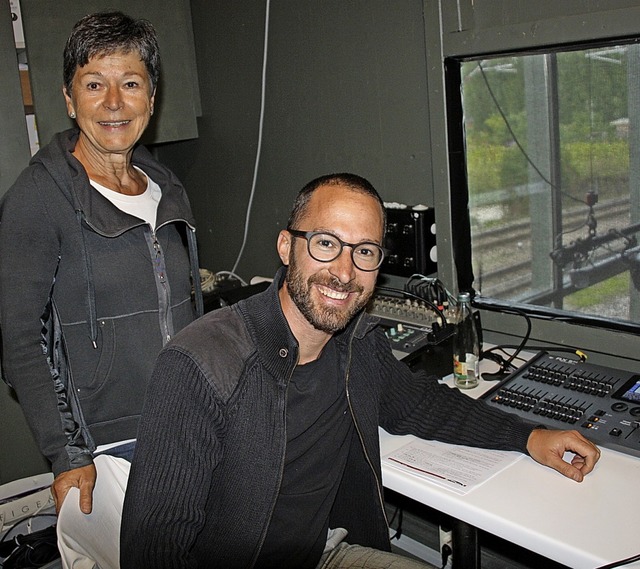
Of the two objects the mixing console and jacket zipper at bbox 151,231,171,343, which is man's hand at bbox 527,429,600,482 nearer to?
the mixing console

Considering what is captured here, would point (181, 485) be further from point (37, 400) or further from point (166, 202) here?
point (166, 202)

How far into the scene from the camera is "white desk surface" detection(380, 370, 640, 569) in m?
1.24

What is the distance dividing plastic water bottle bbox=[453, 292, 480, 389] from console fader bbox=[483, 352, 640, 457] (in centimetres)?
11

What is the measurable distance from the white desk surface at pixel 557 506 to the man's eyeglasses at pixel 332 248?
45 centimetres

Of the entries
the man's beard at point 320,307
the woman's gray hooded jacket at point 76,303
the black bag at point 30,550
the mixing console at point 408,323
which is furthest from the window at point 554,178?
the black bag at point 30,550

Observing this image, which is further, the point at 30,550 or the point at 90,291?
the point at 30,550

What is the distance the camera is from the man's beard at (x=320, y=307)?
56.9 inches

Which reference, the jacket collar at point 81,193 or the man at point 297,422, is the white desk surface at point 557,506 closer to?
the man at point 297,422

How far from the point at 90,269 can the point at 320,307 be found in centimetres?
59

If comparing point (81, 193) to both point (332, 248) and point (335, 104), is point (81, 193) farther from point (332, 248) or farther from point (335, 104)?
point (335, 104)

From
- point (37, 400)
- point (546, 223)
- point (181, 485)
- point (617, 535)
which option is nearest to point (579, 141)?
point (546, 223)

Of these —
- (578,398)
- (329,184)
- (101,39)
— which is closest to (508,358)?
(578,398)

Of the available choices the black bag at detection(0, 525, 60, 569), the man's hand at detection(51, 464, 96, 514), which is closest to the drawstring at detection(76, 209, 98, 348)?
the man's hand at detection(51, 464, 96, 514)

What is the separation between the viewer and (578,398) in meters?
1.67
